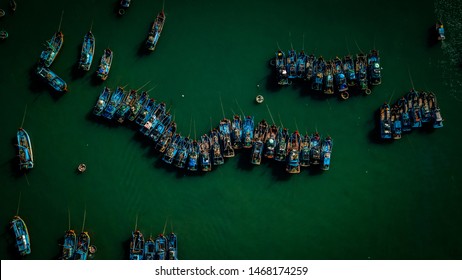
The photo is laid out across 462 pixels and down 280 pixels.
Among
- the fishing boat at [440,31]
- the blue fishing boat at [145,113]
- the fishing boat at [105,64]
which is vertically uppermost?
the fishing boat at [440,31]

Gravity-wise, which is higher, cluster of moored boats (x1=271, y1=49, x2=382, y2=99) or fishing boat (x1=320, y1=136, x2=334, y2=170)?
cluster of moored boats (x1=271, y1=49, x2=382, y2=99)

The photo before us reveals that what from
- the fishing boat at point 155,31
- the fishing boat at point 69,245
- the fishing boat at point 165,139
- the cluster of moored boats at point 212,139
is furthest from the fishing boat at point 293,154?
the fishing boat at point 69,245

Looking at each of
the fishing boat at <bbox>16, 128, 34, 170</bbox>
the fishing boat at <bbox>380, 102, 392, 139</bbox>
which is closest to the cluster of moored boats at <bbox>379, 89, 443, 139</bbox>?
the fishing boat at <bbox>380, 102, 392, 139</bbox>

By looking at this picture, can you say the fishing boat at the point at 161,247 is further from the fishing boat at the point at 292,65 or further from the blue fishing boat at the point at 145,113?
the fishing boat at the point at 292,65

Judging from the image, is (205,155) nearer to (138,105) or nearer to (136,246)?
(138,105)

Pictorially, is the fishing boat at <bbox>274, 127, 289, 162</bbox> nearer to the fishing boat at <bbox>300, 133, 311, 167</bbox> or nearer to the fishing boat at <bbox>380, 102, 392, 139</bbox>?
the fishing boat at <bbox>300, 133, 311, 167</bbox>
